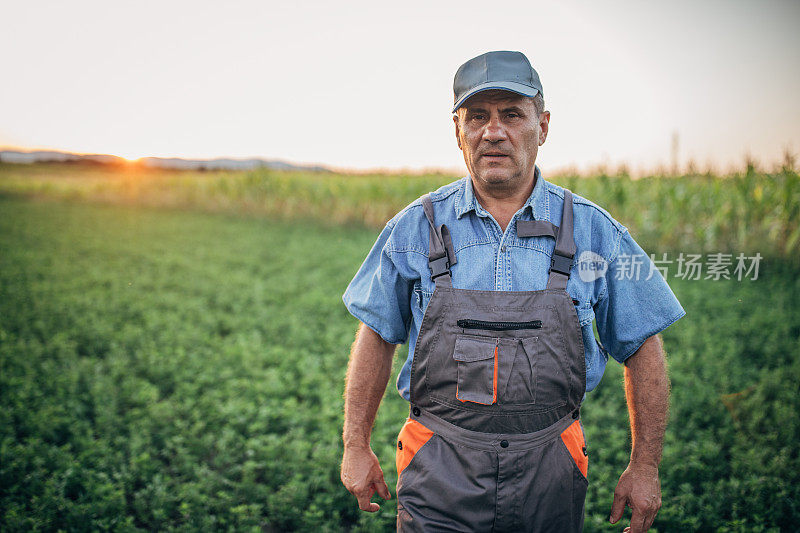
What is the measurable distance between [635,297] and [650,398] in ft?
1.16

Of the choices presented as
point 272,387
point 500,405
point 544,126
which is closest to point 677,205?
point 272,387

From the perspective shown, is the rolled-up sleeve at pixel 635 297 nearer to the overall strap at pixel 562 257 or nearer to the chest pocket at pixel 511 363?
the overall strap at pixel 562 257

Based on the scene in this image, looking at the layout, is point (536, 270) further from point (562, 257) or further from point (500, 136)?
point (500, 136)

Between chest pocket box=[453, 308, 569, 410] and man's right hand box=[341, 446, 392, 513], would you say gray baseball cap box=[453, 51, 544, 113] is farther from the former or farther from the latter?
man's right hand box=[341, 446, 392, 513]

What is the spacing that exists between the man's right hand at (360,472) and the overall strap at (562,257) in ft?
2.88

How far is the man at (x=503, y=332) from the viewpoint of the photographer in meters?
1.55

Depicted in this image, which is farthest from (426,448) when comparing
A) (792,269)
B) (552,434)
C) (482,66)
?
(792,269)

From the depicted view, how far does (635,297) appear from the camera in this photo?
1.69 m

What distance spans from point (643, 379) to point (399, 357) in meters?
4.00

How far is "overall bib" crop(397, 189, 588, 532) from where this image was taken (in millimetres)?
1537

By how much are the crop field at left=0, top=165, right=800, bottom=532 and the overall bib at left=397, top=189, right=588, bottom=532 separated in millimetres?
1568

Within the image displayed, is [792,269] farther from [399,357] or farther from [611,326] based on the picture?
[611,326]

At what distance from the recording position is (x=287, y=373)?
487 cm

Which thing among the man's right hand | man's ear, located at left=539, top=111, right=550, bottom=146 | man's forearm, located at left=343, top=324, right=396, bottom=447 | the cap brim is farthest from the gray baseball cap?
the man's right hand
